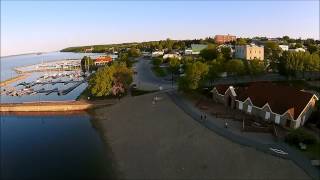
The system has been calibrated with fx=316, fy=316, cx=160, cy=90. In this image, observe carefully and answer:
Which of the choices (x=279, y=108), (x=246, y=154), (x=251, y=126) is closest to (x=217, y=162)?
(x=246, y=154)

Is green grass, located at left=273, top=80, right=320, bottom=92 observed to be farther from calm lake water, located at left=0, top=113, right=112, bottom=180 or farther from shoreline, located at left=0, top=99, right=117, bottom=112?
calm lake water, located at left=0, top=113, right=112, bottom=180

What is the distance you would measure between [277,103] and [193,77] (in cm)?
1684

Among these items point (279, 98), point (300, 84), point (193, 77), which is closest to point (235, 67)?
point (300, 84)

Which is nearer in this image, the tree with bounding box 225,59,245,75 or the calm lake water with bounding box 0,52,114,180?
the calm lake water with bounding box 0,52,114,180

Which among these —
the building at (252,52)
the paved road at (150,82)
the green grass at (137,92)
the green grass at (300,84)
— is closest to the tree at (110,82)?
the green grass at (137,92)

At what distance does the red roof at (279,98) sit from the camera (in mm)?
39656

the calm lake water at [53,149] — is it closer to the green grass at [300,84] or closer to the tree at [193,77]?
the tree at [193,77]

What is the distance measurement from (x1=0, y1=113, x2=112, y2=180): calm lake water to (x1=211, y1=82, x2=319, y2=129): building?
21.2m

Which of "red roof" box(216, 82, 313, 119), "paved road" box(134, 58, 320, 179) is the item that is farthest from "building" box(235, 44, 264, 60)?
"red roof" box(216, 82, 313, 119)

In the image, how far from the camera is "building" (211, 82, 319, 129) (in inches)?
1535

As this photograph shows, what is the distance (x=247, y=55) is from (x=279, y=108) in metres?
53.5

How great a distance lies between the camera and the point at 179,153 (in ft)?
107

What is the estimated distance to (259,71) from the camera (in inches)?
2542

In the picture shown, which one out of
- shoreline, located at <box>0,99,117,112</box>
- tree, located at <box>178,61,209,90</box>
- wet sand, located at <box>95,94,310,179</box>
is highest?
tree, located at <box>178,61,209,90</box>
